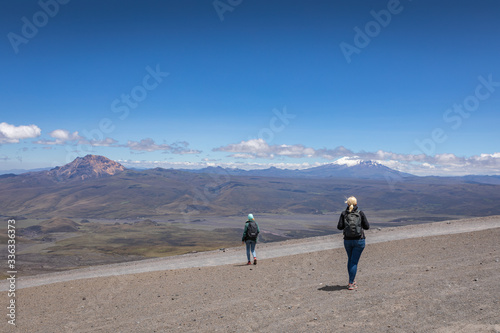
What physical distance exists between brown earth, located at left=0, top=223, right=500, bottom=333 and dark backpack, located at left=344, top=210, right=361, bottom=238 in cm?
184

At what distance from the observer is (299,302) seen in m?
11.1

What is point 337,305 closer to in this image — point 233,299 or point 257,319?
point 257,319

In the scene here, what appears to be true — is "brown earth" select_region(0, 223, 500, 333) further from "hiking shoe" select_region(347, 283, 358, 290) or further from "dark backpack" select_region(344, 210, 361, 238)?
"dark backpack" select_region(344, 210, 361, 238)

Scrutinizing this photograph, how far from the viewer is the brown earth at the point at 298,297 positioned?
9094 millimetres

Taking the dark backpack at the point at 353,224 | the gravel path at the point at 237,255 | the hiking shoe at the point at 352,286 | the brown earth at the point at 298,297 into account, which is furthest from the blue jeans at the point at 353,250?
the gravel path at the point at 237,255

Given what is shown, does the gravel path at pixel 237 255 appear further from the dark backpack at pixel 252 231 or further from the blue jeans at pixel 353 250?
the blue jeans at pixel 353 250

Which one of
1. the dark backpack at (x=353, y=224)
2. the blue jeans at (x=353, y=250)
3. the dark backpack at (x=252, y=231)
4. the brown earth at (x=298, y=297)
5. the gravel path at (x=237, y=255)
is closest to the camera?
the brown earth at (x=298, y=297)

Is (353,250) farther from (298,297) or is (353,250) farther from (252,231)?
(252,231)

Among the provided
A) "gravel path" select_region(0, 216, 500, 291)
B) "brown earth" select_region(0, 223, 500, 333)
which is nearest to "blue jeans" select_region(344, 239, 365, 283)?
"brown earth" select_region(0, 223, 500, 333)

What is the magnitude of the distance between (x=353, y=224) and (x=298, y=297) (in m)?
2.94

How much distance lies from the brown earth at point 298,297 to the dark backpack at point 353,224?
6.03 ft

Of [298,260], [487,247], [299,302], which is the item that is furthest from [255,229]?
[487,247]

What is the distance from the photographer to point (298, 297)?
38.6ft

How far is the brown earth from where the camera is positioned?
9094 millimetres
